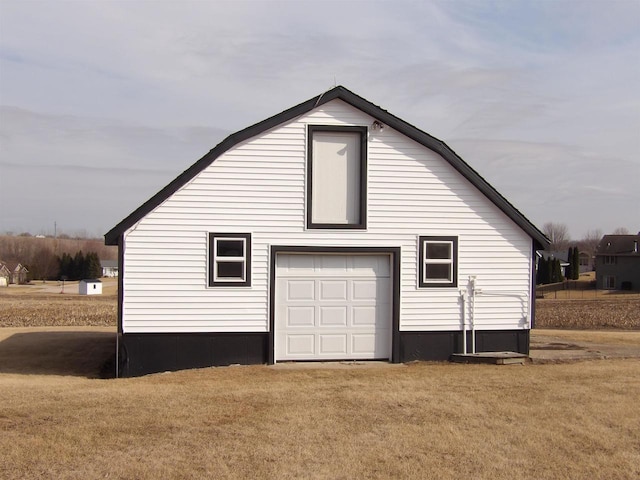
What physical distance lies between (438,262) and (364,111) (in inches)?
149

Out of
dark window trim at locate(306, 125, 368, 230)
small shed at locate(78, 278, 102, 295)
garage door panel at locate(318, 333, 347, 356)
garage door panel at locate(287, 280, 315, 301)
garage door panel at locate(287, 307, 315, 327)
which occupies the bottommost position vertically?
small shed at locate(78, 278, 102, 295)

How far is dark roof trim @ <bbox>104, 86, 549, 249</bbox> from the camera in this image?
48.0 feet

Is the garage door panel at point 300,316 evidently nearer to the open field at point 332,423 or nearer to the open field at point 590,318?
the open field at point 332,423

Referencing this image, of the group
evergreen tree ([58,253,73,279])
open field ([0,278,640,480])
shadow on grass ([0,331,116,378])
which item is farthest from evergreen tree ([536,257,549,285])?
open field ([0,278,640,480])

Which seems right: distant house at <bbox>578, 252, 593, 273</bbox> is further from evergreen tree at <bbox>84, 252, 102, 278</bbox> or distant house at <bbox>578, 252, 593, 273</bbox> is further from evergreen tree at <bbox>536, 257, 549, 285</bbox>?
evergreen tree at <bbox>84, 252, 102, 278</bbox>

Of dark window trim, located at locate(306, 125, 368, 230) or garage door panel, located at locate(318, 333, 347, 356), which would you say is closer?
dark window trim, located at locate(306, 125, 368, 230)

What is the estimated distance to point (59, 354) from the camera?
60.4ft

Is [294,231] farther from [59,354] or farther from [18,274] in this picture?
[18,274]

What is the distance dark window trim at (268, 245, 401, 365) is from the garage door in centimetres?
17

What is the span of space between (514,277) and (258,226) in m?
6.04

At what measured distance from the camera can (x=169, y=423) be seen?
9141 mm

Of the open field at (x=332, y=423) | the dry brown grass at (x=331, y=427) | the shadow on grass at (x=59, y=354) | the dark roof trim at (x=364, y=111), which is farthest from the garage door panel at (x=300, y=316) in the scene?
the shadow on grass at (x=59, y=354)

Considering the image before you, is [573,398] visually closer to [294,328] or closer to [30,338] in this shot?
[294,328]

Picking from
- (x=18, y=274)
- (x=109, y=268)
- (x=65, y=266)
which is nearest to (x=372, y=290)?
(x=18, y=274)
